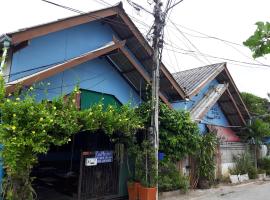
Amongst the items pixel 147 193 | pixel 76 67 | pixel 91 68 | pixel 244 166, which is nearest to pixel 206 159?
pixel 244 166

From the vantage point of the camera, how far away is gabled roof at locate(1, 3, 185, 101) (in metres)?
8.44

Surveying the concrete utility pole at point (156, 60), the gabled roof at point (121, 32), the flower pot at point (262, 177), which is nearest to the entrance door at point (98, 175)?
the concrete utility pole at point (156, 60)

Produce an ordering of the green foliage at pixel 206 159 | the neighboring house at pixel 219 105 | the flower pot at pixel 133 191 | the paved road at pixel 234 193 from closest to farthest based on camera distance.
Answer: the flower pot at pixel 133 191 → the paved road at pixel 234 193 → the green foliage at pixel 206 159 → the neighboring house at pixel 219 105

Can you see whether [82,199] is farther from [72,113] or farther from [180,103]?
[180,103]

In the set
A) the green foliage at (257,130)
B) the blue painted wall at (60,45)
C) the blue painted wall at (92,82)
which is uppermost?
the blue painted wall at (60,45)

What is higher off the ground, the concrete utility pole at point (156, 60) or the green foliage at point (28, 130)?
the concrete utility pole at point (156, 60)

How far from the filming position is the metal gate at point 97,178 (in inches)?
365

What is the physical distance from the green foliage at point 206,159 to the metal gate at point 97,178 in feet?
15.6

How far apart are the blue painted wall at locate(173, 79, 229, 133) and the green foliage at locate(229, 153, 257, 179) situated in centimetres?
214

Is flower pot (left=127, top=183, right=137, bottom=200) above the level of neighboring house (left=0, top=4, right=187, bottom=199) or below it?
below

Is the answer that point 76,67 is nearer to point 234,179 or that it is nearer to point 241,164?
point 234,179

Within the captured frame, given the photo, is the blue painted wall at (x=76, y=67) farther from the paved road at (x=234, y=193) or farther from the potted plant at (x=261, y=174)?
the potted plant at (x=261, y=174)

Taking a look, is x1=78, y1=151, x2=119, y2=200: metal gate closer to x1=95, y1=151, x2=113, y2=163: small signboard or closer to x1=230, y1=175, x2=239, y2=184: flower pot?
x1=95, y1=151, x2=113, y2=163: small signboard

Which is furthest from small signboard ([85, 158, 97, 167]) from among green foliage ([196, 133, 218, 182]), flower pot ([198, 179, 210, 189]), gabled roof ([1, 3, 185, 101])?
flower pot ([198, 179, 210, 189])
